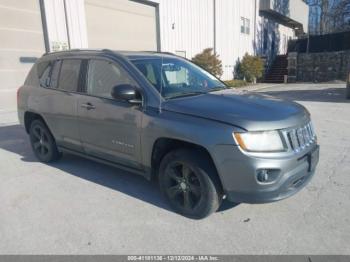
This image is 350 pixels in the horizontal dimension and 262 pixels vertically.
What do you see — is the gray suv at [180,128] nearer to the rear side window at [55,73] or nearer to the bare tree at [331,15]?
the rear side window at [55,73]

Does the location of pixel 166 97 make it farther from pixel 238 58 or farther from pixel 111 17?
pixel 238 58

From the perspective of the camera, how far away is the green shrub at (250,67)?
2384cm

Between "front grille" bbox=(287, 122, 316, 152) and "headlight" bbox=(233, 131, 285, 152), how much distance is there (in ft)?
0.53

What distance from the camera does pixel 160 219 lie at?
11.5 feet

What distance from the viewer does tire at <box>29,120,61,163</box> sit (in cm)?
529

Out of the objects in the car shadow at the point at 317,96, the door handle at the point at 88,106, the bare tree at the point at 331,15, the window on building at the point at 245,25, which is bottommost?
the car shadow at the point at 317,96

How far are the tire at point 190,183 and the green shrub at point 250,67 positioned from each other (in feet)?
71.1

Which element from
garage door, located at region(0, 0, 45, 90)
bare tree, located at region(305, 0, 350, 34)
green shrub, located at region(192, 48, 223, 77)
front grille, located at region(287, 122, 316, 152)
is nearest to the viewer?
front grille, located at region(287, 122, 316, 152)

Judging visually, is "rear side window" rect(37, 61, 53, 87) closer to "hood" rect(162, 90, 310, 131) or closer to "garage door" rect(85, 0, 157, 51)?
"hood" rect(162, 90, 310, 131)

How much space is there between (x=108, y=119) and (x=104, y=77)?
0.61 m

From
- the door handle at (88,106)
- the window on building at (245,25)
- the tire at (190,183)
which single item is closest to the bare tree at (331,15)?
the window on building at (245,25)

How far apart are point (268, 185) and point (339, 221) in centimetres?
102

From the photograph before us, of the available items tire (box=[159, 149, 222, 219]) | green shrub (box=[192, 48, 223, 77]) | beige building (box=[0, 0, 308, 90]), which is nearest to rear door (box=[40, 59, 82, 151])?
tire (box=[159, 149, 222, 219])

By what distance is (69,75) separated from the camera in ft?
15.7
